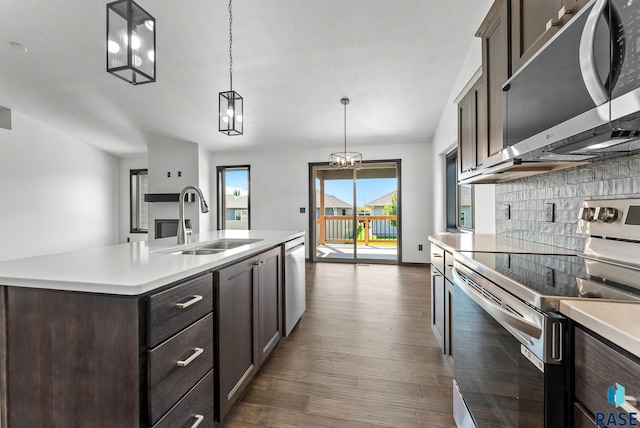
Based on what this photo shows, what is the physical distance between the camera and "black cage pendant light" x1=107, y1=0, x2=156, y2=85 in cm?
134

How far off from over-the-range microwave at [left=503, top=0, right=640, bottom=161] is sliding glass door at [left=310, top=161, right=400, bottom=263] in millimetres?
4372

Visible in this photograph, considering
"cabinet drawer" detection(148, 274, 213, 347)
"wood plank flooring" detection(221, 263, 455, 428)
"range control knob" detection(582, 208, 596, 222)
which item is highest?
"range control knob" detection(582, 208, 596, 222)

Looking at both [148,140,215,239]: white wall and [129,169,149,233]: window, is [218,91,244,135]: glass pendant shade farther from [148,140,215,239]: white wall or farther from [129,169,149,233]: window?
[129,169,149,233]: window

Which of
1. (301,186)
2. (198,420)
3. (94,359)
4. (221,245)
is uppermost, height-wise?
(301,186)

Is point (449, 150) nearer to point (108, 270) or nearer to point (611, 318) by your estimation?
point (611, 318)

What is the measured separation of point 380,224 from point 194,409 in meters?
6.46

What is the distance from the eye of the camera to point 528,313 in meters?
0.76

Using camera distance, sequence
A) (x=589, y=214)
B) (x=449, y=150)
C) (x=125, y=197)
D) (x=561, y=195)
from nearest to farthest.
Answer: (x=589, y=214)
(x=561, y=195)
(x=449, y=150)
(x=125, y=197)

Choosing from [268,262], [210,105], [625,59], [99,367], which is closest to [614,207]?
[625,59]

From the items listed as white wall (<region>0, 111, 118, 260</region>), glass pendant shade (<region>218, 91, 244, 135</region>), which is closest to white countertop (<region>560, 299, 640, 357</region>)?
glass pendant shade (<region>218, 91, 244, 135</region>)

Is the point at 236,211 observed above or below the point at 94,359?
above

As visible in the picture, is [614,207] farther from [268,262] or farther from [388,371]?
[268,262]

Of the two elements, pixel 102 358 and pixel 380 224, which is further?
pixel 380 224

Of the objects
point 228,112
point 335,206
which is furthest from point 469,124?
point 335,206
